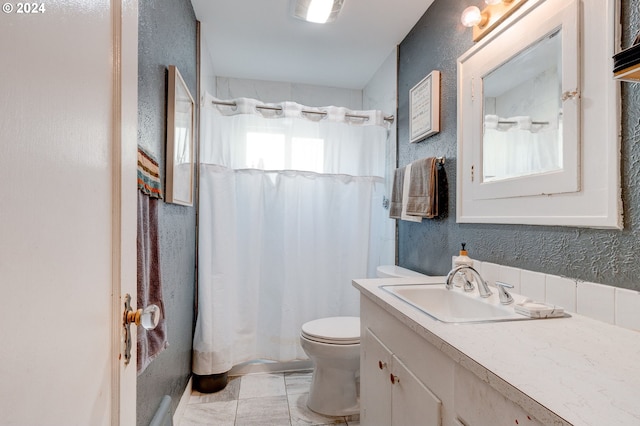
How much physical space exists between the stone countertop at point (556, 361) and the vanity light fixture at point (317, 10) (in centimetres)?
168

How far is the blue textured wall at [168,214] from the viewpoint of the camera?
1.21 meters

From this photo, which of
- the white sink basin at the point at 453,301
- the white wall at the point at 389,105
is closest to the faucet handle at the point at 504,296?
the white sink basin at the point at 453,301

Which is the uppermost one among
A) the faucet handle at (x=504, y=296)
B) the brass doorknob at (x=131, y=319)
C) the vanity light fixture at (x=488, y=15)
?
the vanity light fixture at (x=488, y=15)

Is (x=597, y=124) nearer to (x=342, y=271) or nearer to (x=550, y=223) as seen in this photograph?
(x=550, y=223)

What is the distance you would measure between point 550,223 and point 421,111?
1104 millimetres

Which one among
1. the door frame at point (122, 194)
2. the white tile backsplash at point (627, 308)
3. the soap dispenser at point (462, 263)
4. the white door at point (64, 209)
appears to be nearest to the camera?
the white door at point (64, 209)

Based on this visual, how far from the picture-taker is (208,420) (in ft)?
5.94

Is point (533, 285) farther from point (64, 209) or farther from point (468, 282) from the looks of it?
point (64, 209)

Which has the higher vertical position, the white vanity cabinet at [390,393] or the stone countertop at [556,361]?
the stone countertop at [556,361]

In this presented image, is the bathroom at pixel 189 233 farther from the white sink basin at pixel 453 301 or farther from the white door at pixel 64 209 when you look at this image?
the white sink basin at pixel 453 301

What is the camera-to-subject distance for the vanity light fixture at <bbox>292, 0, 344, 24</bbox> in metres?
1.79

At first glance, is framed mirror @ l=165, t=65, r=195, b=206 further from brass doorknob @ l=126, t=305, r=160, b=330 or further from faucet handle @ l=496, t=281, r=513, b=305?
faucet handle @ l=496, t=281, r=513, b=305

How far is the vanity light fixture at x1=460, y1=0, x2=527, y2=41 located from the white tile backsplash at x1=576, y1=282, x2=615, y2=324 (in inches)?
41.1

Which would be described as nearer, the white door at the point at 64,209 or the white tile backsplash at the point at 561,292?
the white door at the point at 64,209
